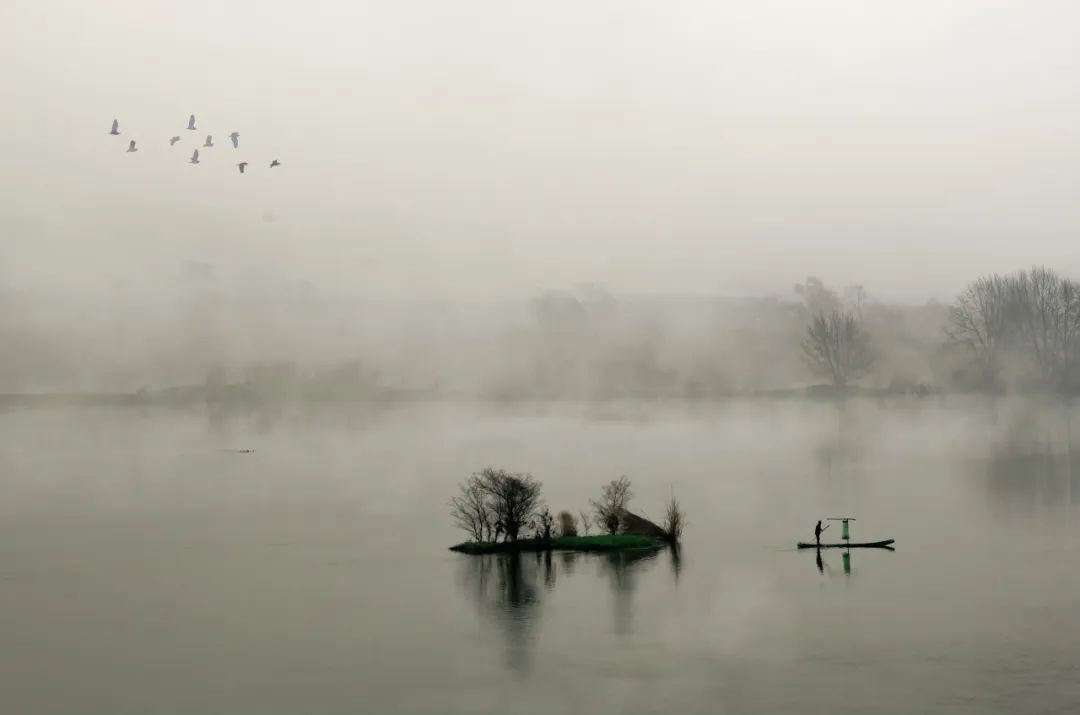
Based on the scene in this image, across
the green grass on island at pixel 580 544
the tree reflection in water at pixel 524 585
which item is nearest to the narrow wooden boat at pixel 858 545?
the tree reflection in water at pixel 524 585

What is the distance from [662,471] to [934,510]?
42417 millimetres

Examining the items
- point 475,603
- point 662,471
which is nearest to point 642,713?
point 475,603

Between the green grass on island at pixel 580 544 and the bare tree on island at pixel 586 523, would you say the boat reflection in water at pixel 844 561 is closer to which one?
the green grass on island at pixel 580 544

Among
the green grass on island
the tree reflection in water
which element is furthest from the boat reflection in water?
the green grass on island

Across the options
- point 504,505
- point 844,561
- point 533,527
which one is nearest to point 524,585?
point 533,527

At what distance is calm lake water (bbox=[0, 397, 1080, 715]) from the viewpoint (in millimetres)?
39375

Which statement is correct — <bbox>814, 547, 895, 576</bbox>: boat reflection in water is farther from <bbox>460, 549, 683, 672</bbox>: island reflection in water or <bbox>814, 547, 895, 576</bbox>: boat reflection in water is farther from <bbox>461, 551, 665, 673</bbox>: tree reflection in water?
<bbox>461, 551, 665, 673</bbox>: tree reflection in water

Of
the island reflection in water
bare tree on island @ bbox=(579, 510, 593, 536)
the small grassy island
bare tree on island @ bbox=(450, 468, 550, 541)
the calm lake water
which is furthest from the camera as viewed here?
bare tree on island @ bbox=(579, 510, 593, 536)

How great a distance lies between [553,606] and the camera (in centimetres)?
5184

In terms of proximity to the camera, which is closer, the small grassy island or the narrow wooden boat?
the small grassy island

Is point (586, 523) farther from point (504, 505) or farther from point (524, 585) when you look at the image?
point (524, 585)

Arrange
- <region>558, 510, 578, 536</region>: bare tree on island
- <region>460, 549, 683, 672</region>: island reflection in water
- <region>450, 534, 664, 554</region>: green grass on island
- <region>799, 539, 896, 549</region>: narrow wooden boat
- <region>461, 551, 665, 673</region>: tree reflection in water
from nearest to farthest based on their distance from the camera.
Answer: <region>461, 551, 665, 673</region>: tree reflection in water < <region>460, 549, 683, 672</region>: island reflection in water < <region>450, 534, 664, 554</region>: green grass on island < <region>558, 510, 578, 536</region>: bare tree on island < <region>799, 539, 896, 549</region>: narrow wooden boat

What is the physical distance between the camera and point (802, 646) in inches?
1786

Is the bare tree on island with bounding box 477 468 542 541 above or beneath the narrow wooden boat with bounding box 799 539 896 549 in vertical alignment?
above
